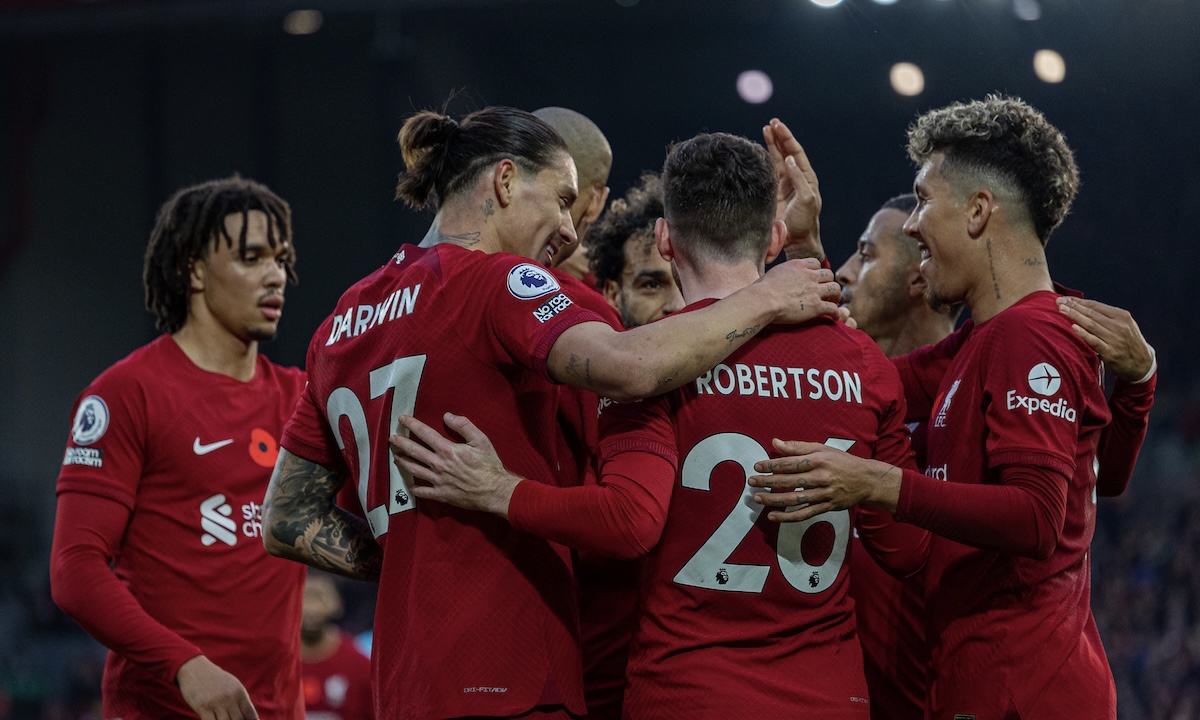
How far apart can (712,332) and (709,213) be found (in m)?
0.34

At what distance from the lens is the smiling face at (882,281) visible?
406cm

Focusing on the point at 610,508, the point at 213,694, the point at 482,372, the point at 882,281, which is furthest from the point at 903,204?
the point at 213,694

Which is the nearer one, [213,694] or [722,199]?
[722,199]

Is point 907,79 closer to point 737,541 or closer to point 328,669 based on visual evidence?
point 328,669

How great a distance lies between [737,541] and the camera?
254cm

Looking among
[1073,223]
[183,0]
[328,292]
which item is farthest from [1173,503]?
[183,0]

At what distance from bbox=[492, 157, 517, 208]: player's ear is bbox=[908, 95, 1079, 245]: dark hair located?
1144 mm

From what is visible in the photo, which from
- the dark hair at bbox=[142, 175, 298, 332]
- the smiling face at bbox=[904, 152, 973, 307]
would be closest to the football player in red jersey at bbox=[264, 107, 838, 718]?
the smiling face at bbox=[904, 152, 973, 307]

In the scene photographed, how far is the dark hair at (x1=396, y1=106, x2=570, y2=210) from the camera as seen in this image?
112 inches

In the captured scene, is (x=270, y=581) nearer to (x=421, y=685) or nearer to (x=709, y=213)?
(x=421, y=685)

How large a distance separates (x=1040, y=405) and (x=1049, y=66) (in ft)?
32.6

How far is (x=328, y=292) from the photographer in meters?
14.0

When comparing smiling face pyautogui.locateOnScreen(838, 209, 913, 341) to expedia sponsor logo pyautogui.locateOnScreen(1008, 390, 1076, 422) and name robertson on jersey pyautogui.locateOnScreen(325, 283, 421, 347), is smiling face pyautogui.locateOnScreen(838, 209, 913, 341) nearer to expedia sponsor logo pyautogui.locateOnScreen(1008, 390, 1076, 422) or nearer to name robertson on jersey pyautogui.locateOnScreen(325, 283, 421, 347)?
expedia sponsor logo pyautogui.locateOnScreen(1008, 390, 1076, 422)

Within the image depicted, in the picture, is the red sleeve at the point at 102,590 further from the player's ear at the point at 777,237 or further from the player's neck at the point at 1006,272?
the player's neck at the point at 1006,272
